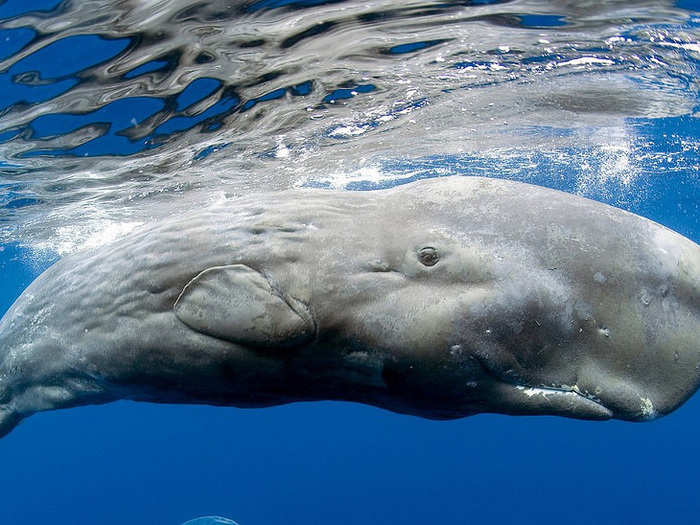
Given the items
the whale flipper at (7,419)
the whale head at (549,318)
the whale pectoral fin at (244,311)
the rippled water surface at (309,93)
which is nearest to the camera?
the whale head at (549,318)

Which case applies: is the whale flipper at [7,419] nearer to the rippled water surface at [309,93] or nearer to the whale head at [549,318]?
the whale head at [549,318]

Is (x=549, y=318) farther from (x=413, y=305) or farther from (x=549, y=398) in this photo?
(x=413, y=305)

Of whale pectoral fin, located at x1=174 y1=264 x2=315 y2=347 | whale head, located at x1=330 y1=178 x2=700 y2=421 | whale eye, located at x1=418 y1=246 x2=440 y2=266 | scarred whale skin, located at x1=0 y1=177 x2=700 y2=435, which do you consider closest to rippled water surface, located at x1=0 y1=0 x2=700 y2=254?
scarred whale skin, located at x1=0 y1=177 x2=700 y2=435

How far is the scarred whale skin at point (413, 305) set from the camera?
313 cm

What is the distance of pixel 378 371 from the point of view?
3.40 meters

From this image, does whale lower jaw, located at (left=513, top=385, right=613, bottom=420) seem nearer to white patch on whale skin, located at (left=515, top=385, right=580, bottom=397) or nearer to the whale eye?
white patch on whale skin, located at (left=515, top=385, right=580, bottom=397)

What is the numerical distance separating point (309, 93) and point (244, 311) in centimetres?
874

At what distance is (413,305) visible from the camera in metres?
3.27

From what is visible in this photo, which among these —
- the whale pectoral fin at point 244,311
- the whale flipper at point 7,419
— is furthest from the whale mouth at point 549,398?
the whale flipper at point 7,419

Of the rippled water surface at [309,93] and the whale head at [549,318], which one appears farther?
the rippled water surface at [309,93]

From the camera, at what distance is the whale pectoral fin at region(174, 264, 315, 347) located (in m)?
3.34

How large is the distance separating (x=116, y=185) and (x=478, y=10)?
38.8ft

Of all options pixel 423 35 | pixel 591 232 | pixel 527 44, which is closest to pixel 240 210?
pixel 591 232

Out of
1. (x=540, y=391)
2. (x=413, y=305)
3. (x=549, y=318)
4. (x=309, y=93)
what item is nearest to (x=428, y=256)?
(x=413, y=305)
